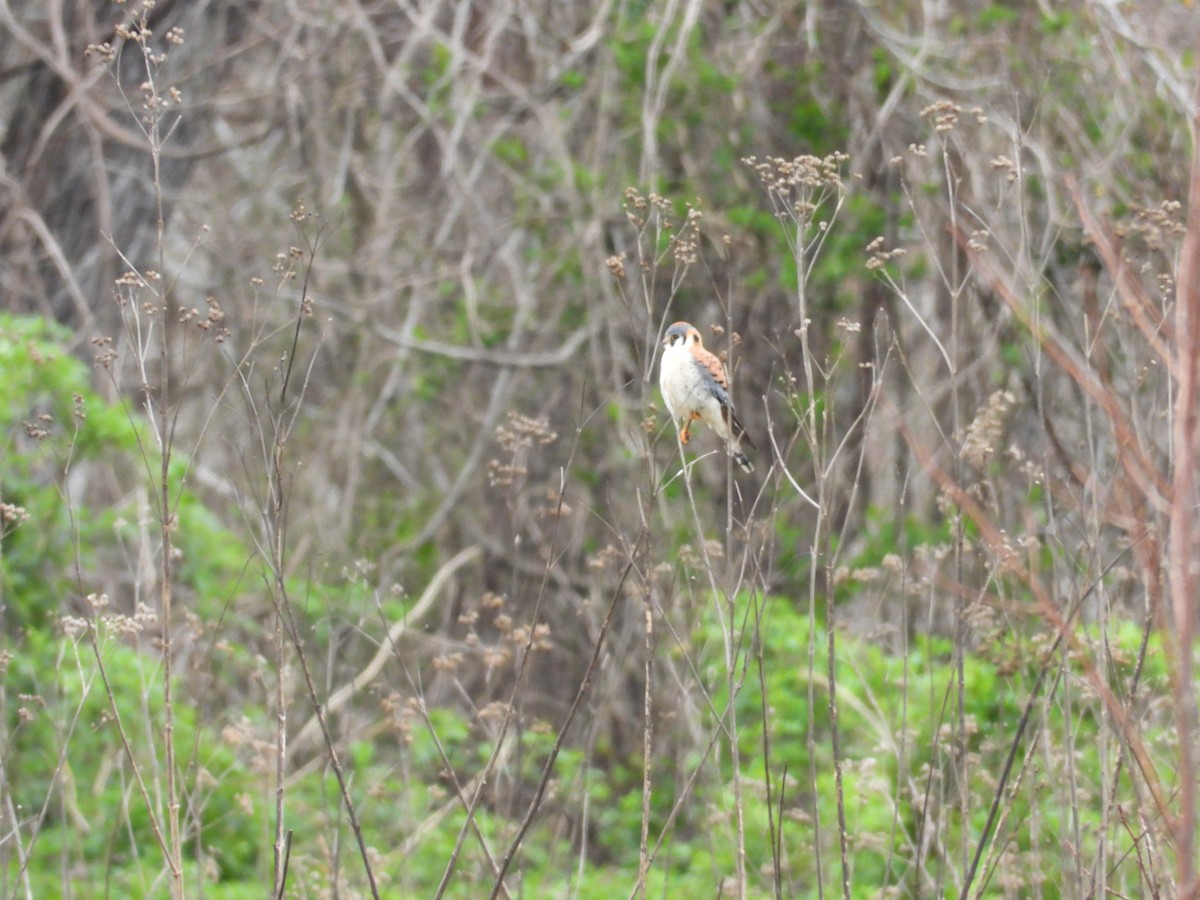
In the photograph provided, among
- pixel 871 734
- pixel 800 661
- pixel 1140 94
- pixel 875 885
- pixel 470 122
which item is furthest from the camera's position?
pixel 470 122

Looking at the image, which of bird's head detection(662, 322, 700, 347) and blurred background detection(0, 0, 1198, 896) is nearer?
bird's head detection(662, 322, 700, 347)

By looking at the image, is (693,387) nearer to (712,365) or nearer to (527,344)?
(712,365)

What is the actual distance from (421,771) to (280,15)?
4.60 metres

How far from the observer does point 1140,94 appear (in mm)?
7082

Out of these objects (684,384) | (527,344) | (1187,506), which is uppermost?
(1187,506)

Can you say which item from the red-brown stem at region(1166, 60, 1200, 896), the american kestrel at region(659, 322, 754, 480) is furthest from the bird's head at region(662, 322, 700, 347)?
the red-brown stem at region(1166, 60, 1200, 896)

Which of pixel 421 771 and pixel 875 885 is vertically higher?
pixel 875 885

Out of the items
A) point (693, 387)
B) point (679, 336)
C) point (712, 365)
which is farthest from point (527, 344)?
point (693, 387)

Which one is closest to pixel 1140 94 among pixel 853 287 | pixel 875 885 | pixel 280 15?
pixel 853 287

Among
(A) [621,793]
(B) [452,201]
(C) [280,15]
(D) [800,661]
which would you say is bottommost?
(A) [621,793]

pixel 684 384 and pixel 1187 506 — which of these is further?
pixel 684 384

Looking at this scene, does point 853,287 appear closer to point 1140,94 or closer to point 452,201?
point 1140,94

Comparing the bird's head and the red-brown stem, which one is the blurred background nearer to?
the bird's head

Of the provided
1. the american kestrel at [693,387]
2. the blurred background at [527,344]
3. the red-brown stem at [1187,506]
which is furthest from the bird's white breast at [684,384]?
the red-brown stem at [1187,506]
